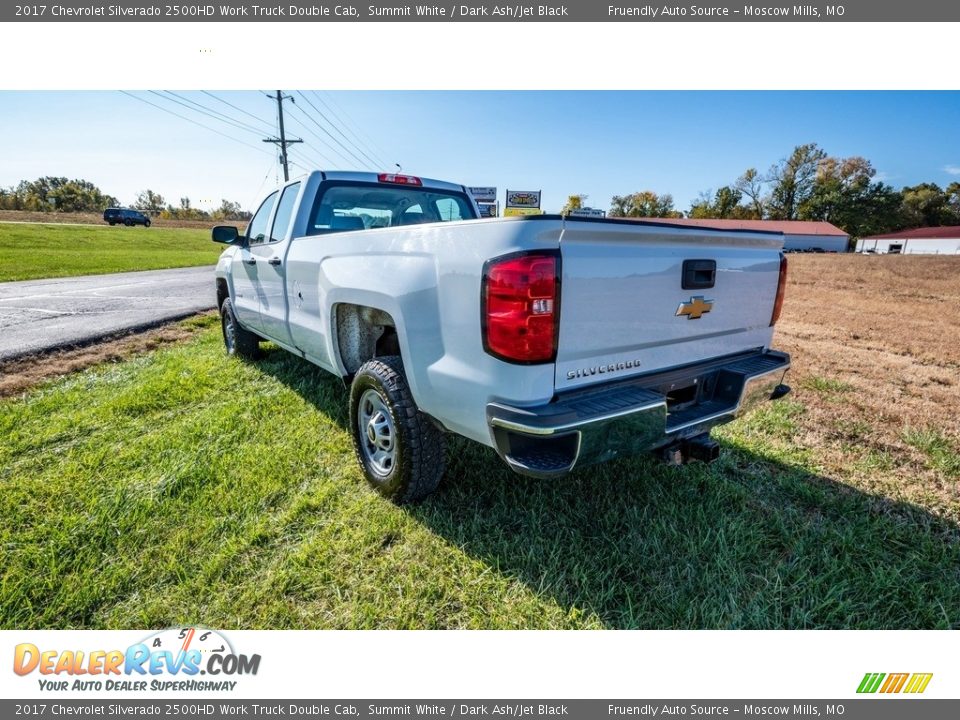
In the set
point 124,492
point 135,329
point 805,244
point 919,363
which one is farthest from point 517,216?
point 805,244

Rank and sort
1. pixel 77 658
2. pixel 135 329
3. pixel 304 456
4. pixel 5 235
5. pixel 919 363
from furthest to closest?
pixel 5 235 < pixel 135 329 < pixel 919 363 < pixel 304 456 < pixel 77 658

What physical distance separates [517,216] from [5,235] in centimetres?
3364

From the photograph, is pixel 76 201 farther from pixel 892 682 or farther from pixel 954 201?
pixel 954 201

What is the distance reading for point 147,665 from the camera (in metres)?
1.83

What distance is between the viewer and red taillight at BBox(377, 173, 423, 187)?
159 inches

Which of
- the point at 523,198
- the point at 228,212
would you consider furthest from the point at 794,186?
the point at 228,212

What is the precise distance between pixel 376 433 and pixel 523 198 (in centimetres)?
4324

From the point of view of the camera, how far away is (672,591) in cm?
210

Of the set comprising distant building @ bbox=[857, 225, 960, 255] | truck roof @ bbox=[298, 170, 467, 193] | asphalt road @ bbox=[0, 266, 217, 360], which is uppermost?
distant building @ bbox=[857, 225, 960, 255]

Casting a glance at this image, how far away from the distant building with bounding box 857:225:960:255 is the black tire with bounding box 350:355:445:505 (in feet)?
235

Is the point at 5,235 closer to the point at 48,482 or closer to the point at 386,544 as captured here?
the point at 48,482

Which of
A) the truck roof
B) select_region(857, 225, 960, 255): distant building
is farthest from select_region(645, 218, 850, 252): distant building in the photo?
the truck roof

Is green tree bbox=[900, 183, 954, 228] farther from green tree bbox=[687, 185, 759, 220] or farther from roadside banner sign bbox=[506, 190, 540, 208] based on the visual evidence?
roadside banner sign bbox=[506, 190, 540, 208]

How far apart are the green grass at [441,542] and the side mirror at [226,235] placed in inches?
82.1
